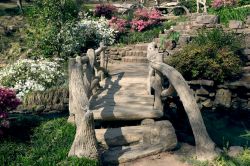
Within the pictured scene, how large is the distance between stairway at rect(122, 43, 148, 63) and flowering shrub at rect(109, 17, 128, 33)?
8.07 feet

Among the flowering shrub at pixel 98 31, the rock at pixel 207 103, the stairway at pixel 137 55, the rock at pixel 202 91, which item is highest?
the flowering shrub at pixel 98 31

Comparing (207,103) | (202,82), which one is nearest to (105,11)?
(202,82)

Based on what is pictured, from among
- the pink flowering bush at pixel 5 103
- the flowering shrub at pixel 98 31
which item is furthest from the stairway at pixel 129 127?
the flowering shrub at pixel 98 31

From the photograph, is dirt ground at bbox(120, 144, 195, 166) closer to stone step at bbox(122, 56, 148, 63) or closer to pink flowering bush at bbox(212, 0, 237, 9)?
stone step at bbox(122, 56, 148, 63)

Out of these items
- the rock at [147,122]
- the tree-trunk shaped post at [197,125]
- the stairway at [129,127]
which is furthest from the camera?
the rock at [147,122]

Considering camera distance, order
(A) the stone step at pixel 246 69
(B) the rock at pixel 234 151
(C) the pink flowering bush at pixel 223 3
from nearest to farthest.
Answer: (B) the rock at pixel 234 151, (A) the stone step at pixel 246 69, (C) the pink flowering bush at pixel 223 3

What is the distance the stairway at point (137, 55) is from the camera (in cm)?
1809

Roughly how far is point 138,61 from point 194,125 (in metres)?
11.3

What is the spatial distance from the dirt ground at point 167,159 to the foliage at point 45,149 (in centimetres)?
98

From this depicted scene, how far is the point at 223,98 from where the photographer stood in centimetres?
1394

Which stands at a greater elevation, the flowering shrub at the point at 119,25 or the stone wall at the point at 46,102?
the flowering shrub at the point at 119,25

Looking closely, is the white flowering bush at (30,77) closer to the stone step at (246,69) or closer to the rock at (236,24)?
the stone step at (246,69)

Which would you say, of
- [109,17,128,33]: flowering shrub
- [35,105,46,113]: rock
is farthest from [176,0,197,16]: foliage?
[35,105,46,113]: rock

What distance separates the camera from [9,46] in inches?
875
